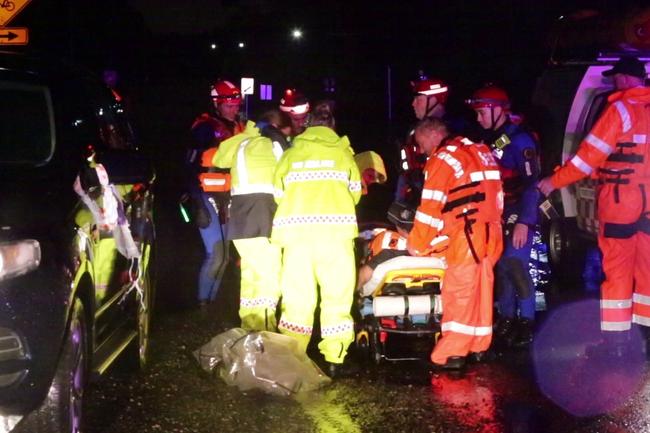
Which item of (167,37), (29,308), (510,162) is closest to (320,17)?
(167,37)

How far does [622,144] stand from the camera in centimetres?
654

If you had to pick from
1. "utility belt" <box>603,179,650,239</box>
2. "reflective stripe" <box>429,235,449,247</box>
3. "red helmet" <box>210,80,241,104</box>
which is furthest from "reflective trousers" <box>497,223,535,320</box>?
"red helmet" <box>210,80,241,104</box>

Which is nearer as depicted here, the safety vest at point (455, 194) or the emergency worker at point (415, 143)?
the safety vest at point (455, 194)

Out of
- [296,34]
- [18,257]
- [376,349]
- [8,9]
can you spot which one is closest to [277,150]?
[376,349]

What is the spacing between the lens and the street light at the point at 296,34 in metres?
56.7

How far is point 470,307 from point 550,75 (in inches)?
193

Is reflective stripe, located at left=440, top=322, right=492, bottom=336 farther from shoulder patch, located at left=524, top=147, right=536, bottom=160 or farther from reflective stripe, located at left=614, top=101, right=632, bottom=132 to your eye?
reflective stripe, located at left=614, top=101, right=632, bottom=132

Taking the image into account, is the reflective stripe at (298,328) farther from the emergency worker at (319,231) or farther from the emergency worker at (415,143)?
the emergency worker at (415,143)

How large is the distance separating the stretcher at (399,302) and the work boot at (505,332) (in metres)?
0.64

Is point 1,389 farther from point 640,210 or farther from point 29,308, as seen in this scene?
point 640,210

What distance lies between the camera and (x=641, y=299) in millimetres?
6773

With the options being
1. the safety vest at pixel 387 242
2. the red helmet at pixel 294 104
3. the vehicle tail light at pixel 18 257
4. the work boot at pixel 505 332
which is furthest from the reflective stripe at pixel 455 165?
the vehicle tail light at pixel 18 257

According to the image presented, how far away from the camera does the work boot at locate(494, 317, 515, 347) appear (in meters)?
6.95

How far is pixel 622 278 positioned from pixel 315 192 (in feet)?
7.81
